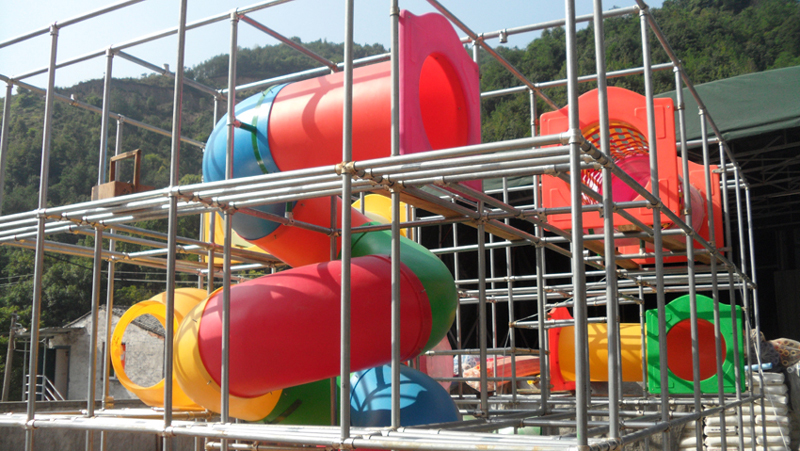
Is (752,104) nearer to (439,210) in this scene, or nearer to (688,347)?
(688,347)

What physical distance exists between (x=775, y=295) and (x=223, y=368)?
19485 mm

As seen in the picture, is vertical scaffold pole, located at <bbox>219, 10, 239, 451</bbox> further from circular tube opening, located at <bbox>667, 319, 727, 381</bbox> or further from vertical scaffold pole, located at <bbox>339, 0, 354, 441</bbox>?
circular tube opening, located at <bbox>667, 319, 727, 381</bbox>

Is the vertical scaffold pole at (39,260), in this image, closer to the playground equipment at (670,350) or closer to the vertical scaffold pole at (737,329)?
the vertical scaffold pole at (737,329)

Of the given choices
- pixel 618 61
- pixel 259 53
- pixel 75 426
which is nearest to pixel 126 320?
pixel 75 426

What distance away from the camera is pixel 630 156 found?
7777mm

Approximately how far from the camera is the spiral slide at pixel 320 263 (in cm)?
425

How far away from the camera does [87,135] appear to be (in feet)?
168

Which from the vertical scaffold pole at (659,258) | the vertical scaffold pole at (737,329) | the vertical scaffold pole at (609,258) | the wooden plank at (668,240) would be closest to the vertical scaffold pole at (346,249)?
the vertical scaffold pole at (609,258)

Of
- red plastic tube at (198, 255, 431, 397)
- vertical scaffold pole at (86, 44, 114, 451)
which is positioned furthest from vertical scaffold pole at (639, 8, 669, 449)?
vertical scaffold pole at (86, 44, 114, 451)

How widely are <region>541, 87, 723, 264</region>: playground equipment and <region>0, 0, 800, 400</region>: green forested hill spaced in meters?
27.5

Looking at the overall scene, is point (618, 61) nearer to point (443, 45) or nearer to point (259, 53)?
point (443, 45)

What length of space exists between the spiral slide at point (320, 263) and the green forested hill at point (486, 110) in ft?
92.8

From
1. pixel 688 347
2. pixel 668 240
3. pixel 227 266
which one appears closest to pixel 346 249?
pixel 227 266

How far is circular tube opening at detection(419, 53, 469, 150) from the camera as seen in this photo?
193 inches
